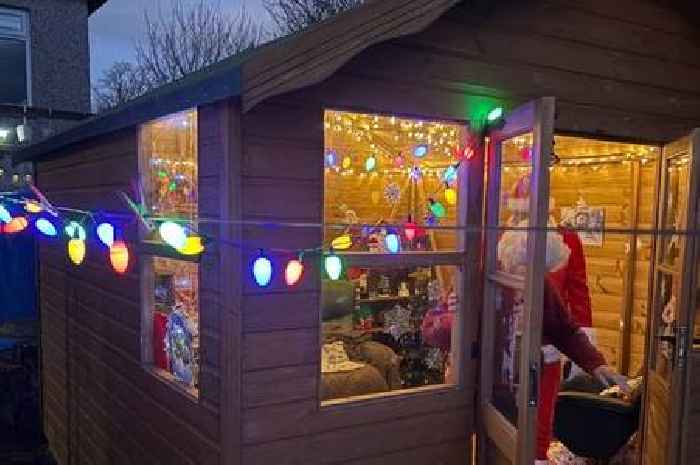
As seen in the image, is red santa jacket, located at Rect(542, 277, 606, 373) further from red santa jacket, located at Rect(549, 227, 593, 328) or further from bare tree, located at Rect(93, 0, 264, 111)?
bare tree, located at Rect(93, 0, 264, 111)

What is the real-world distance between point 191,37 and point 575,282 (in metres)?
16.8

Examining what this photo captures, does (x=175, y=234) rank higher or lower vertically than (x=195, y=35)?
lower

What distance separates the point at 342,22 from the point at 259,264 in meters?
1.08

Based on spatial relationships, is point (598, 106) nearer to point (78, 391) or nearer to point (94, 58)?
point (78, 391)

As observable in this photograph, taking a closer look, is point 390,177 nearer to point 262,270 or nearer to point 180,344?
point 180,344

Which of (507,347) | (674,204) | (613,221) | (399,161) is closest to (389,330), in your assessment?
(507,347)

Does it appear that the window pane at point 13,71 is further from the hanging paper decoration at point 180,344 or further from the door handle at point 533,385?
the door handle at point 533,385

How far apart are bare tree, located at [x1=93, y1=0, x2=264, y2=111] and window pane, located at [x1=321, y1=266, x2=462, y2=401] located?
1530 centimetres

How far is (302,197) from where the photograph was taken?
9.05 ft

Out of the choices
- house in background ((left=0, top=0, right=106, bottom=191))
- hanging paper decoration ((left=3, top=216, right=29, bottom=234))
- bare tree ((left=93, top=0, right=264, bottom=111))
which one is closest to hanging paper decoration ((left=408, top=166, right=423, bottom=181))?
hanging paper decoration ((left=3, top=216, right=29, bottom=234))

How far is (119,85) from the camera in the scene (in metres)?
21.5

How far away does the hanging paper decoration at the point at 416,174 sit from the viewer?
13.9ft

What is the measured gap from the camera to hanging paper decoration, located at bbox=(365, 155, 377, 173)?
15.3ft

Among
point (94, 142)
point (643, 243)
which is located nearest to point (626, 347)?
point (643, 243)
